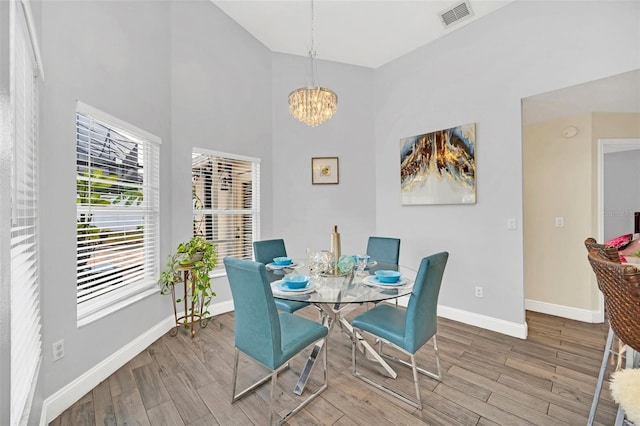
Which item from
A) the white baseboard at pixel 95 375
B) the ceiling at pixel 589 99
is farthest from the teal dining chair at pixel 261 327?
the ceiling at pixel 589 99

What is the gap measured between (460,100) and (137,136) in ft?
11.2

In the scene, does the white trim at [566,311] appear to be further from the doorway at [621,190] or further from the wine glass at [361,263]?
the wine glass at [361,263]

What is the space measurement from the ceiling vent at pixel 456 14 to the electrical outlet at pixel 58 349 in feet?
14.4

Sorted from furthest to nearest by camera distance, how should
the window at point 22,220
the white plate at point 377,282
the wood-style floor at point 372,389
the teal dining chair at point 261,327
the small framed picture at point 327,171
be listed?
the small framed picture at point 327,171
the white plate at point 377,282
the wood-style floor at point 372,389
the teal dining chair at point 261,327
the window at point 22,220

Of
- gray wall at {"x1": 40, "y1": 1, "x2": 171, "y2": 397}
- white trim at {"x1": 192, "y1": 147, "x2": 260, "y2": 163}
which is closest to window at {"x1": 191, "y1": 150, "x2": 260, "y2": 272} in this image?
white trim at {"x1": 192, "y1": 147, "x2": 260, "y2": 163}

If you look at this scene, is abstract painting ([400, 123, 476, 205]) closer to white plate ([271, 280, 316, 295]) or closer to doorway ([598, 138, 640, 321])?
doorway ([598, 138, 640, 321])

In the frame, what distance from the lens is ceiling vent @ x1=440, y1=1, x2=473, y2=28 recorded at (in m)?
2.80

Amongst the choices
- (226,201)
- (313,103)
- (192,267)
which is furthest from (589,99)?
(192,267)

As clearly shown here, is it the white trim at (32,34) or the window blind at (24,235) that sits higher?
the white trim at (32,34)

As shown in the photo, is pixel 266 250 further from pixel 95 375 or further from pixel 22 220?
pixel 22 220

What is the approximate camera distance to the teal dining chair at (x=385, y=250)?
2.87 m

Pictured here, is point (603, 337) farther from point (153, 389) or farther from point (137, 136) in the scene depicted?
point (137, 136)

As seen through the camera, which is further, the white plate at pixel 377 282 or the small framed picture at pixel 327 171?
the small framed picture at pixel 327 171

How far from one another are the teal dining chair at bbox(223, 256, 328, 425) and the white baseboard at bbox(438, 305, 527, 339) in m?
2.10
